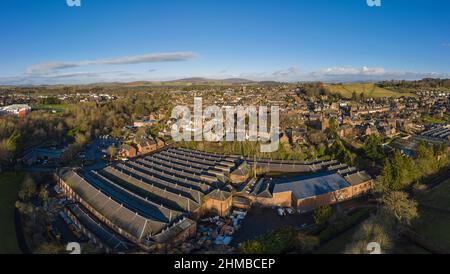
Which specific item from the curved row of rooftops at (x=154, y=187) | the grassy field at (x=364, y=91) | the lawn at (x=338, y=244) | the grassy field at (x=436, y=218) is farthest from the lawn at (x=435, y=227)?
the grassy field at (x=364, y=91)

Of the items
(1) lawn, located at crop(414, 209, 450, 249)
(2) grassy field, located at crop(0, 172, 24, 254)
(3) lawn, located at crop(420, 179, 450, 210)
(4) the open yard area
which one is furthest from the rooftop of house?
(2) grassy field, located at crop(0, 172, 24, 254)

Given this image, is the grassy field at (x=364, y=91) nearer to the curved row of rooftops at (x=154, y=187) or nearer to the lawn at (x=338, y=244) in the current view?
the curved row of rooftops at (x=154, y=187)

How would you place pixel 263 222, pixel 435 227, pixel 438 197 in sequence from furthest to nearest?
pixel 438 197 < pixel 263 222 < pixel 435 227

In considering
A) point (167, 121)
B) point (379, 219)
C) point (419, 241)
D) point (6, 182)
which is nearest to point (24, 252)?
point (6, 182)

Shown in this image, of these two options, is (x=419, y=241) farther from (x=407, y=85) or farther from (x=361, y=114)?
(x=407, y=85)

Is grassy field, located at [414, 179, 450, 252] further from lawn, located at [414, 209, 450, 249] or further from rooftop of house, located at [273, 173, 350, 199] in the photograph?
rooftop of house, located at [273, 173, 350, 199]

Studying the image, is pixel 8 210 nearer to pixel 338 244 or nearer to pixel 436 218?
pixel 338 244

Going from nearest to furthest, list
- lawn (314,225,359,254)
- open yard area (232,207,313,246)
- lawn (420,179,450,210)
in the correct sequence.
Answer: lawn (314,225,359,254) → open yard area (232,207,313,246) → lawn (420,179,450,210)

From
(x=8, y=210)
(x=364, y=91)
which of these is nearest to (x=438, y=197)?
(x=8, y=210)
